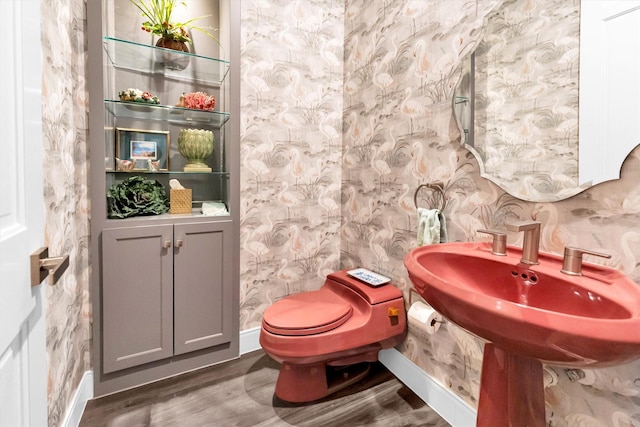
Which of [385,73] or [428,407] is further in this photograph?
[385,73]

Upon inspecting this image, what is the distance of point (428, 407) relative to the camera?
1685 mm

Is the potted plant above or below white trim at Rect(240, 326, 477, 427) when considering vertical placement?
above

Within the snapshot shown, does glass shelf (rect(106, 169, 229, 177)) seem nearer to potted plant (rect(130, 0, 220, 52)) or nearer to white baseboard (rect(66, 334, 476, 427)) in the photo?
potted plant (rect(130, 0, 220, 52))

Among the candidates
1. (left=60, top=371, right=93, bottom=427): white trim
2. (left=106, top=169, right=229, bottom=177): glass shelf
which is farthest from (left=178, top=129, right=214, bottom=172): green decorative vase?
(left=60, top=371, right=93, bottom=427): white trim

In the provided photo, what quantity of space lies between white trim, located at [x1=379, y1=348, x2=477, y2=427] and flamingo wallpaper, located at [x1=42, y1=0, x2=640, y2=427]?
0.17 ft

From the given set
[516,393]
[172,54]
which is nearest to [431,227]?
[516,393]

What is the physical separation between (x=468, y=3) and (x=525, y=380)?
5.00ft

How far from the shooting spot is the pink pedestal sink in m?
0.70

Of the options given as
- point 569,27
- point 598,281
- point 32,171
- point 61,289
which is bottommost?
point 61,289

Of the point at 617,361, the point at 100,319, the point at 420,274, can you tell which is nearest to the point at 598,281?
the point at 617,361

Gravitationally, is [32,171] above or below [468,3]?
below

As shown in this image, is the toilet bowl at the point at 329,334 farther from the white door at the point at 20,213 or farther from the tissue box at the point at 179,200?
the white door at the point at 20,213

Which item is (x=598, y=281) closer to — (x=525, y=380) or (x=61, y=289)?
(x=525, y=380)

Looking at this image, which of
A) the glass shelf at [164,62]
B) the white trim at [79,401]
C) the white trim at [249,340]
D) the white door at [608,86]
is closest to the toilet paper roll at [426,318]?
the white door at [608,86]
